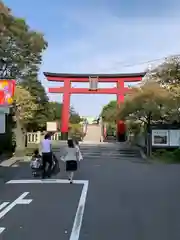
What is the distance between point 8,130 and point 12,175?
11201 millimetres

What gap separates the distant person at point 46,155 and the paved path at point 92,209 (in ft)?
1.58

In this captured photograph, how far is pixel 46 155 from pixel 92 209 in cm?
698

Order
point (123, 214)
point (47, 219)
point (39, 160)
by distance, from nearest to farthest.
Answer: point (47, 219)
point (123, 214)
point (39, 160)

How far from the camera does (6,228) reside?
317 inches

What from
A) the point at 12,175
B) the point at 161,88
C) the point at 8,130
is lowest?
the point at 12,175

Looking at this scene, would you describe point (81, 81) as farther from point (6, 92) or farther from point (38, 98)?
point (6, 92)

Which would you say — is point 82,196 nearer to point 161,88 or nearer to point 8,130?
point 8,130

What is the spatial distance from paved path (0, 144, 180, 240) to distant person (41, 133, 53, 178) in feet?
1.58

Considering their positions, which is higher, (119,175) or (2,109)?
(2,109)

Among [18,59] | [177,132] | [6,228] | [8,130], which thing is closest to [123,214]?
[6,228]

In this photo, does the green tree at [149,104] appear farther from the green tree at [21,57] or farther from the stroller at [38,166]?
the stroller at [38,166]

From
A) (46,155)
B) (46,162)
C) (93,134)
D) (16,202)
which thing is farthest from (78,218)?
(93,134)

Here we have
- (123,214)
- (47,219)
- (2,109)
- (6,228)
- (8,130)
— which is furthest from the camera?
(8,130)

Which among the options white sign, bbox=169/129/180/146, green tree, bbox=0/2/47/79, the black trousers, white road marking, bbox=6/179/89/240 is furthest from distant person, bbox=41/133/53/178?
white sign, bbox=169/129/180/146
